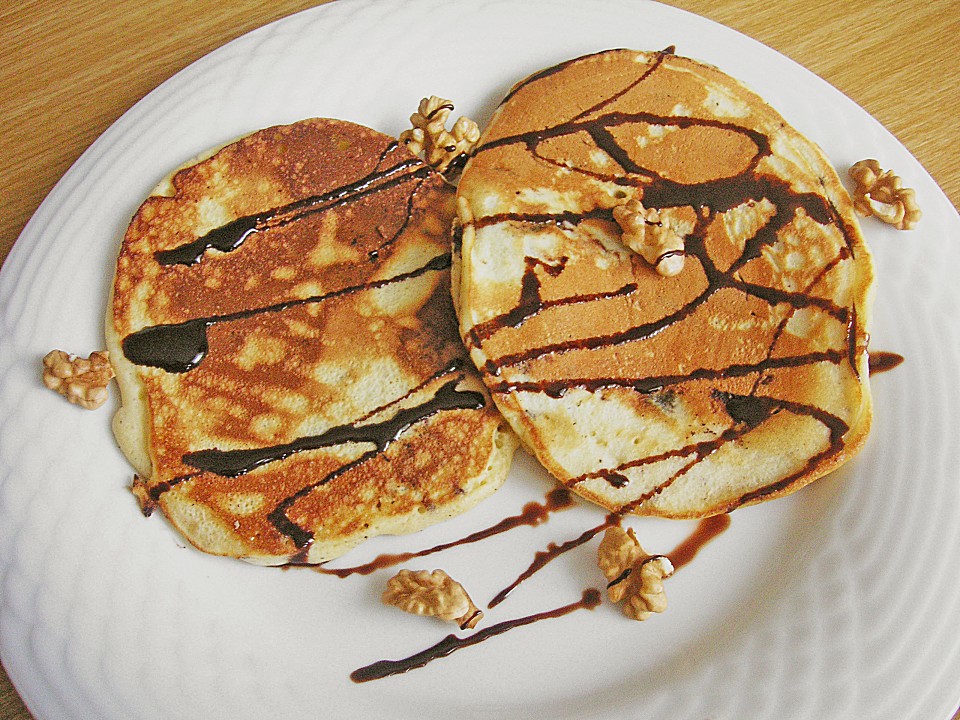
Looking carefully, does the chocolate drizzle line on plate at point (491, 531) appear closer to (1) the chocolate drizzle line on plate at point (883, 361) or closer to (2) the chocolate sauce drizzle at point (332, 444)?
(2) the chocolate sauce drizzle at point (332, 444)

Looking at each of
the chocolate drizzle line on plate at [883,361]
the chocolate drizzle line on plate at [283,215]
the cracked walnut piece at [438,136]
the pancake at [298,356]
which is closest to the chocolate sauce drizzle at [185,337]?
the pancake at [298,356]

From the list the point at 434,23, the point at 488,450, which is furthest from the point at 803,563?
the point at 434,23

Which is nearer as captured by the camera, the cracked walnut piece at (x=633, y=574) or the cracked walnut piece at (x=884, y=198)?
the cracked walnut piece at (x=633, y=574)

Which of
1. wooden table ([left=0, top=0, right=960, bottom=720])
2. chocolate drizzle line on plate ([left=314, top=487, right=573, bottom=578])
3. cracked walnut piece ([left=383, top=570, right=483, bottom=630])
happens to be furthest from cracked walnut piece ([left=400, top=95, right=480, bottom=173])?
cracked walnut piece ([left=383, top=570, right=483, bottom=630])

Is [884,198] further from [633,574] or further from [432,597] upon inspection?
[432,597]

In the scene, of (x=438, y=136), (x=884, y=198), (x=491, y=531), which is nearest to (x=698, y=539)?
(x=491, y=531)

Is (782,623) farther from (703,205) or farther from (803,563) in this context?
(703,205)
